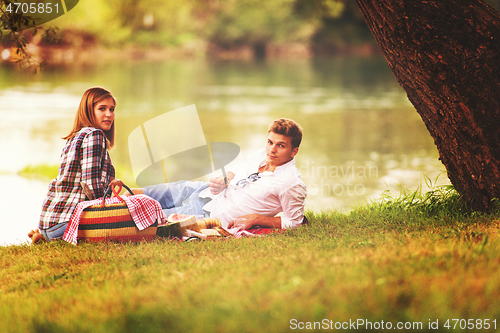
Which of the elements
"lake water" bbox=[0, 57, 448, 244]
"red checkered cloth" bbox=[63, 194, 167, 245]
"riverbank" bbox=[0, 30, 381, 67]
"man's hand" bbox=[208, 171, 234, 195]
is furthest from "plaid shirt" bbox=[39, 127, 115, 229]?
"riverbank" bbox=[0, 30, 381, 67]

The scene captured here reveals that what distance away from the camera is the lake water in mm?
8688

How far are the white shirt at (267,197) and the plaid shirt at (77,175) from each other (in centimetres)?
122

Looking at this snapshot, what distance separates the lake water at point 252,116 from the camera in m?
8.69

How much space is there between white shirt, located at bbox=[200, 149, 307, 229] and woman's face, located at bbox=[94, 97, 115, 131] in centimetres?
133

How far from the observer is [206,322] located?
2.15 meters

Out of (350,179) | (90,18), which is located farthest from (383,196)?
(90,18)

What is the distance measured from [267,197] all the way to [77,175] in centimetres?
183

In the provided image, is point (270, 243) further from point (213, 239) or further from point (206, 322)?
point (206, 322)

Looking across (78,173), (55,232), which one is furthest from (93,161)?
(55,232)

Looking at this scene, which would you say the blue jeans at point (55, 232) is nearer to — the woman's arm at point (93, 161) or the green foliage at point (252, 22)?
the woman's arm at point (93, 161)

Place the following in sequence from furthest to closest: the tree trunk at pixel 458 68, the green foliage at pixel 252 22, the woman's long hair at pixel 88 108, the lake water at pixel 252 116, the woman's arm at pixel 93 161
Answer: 1. the green foliage at pixel 252 22
2. the lake water at pixel 252 116
3. the woman's long hair at pixel 88 108
4. the woman's arm at pixel 93 161
5. the tree trunk at pixel 458 68

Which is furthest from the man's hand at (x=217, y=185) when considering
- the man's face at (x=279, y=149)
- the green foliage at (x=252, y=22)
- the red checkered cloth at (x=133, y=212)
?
the green foliage at (x=252, y=22)

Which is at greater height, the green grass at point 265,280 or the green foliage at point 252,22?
the green foliage at point 252,22

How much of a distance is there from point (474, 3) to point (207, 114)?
1504 cm
